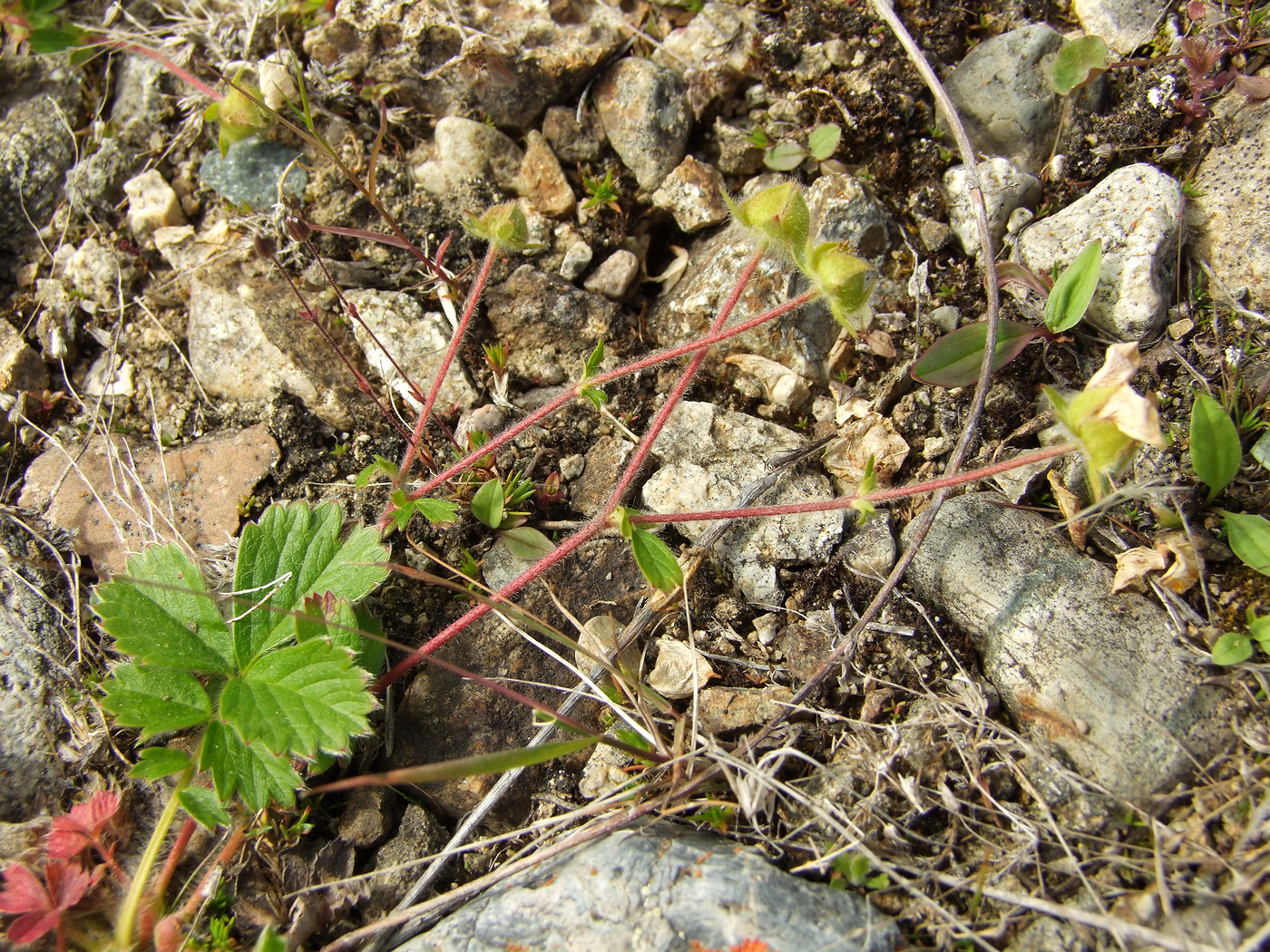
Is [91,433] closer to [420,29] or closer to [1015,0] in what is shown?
[420,29]

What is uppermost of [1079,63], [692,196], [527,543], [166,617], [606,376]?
[1079,63]

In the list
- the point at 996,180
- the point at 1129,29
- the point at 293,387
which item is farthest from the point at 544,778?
the point at 1129,29

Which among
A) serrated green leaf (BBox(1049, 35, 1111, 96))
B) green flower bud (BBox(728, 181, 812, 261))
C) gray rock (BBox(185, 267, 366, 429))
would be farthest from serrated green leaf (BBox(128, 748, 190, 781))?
serrated green leaf (BBox(1049, 35, 1111, 96))

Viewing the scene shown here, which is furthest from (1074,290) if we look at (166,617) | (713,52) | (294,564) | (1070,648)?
(166,617)

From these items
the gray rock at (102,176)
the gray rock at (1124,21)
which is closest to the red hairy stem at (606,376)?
the gray rock at (1124,21)

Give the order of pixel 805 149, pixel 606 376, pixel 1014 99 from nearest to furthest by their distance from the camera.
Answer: pixel 606 376
pixel 1014 99
pixel 805 149

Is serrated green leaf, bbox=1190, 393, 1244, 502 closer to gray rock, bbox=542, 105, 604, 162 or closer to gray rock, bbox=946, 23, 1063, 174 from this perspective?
gray rock, bbox=946, 23, 1063, 174

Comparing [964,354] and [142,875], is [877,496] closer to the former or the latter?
[964,354]

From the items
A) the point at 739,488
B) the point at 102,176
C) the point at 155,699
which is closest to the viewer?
the point at 155,699
